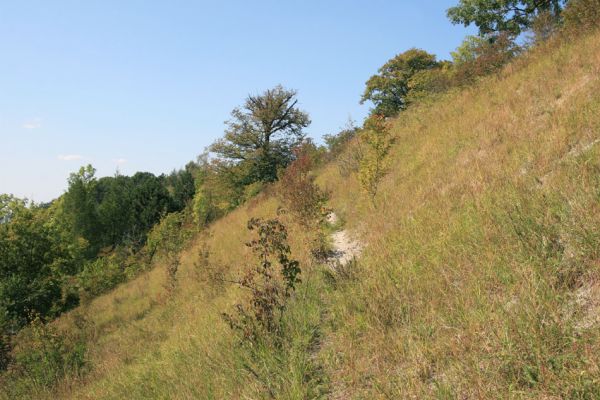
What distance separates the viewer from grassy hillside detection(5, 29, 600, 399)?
2.27 metres

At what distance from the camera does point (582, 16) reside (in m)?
10.9

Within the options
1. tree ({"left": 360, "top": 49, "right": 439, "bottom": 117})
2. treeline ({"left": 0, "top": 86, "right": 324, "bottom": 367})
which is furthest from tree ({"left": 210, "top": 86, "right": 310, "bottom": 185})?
tree ({"left": 360, "top": 49, "right": 439, "bottom": 117})

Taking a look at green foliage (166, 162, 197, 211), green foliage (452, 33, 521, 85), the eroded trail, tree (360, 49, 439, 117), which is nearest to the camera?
the eroded trail

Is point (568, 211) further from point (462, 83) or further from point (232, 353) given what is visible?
point (462, 83)

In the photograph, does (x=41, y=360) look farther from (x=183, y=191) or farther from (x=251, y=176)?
(x=183, y=191)

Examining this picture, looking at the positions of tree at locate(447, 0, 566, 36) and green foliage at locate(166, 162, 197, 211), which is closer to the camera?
tree at locate(447, 0, 566, 36)

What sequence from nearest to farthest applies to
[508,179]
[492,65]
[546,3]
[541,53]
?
[508,179]
[541,53]
[492,65]
[546,3]

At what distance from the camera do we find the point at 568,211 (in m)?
3.30

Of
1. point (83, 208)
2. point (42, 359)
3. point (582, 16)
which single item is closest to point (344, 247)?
point (42, 359)

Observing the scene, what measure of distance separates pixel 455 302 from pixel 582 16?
12.8 metres

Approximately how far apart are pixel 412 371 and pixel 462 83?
14.9 m

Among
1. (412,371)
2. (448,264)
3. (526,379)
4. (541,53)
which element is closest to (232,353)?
(412,371)

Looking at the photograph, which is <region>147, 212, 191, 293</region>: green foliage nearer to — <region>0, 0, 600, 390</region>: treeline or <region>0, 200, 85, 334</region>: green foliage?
<region>0, 0, 600, 390</region>: treeline

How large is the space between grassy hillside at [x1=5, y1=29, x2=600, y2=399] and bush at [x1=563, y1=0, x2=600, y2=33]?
370 cm
